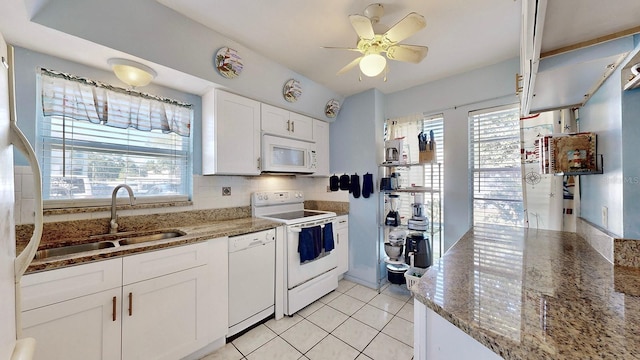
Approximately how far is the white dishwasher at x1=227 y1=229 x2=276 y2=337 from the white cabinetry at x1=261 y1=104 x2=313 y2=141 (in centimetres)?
115

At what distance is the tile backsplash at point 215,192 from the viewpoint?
151cm

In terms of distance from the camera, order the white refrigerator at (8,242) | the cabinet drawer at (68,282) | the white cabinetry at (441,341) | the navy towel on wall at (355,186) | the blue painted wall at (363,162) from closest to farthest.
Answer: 1. the white refrigerator at (8,242)
2. the white cabinetry at (441,341)
3. the cabinet drawer at (68,282)
4. the blue painted wall at (363,162)
5. the navy towel on wall at (355,186)

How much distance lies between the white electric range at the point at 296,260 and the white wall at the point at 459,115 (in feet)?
4.44

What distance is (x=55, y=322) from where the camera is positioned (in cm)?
119

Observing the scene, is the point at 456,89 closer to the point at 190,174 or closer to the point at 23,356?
the point at 190,174

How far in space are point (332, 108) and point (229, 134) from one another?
1.47 metres

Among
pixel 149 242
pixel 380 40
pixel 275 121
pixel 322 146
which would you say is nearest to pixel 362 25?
pixel 380 40

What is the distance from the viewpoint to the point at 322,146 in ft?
10.6

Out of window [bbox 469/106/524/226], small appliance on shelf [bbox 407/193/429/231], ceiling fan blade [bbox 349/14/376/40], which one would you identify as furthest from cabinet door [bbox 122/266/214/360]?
window [bbox 469/106/524/226]

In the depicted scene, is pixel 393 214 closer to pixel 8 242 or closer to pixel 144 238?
pixel 144 238

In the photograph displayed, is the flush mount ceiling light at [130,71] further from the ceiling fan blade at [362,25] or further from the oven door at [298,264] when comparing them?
the oven door at [298,264]

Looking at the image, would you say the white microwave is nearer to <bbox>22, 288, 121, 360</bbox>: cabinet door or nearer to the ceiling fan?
the ceiling fan

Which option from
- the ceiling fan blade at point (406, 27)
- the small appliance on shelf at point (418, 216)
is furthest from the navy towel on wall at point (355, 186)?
the ceiling fan blade at point (406, 27)

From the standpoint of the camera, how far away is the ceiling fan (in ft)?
4.63
